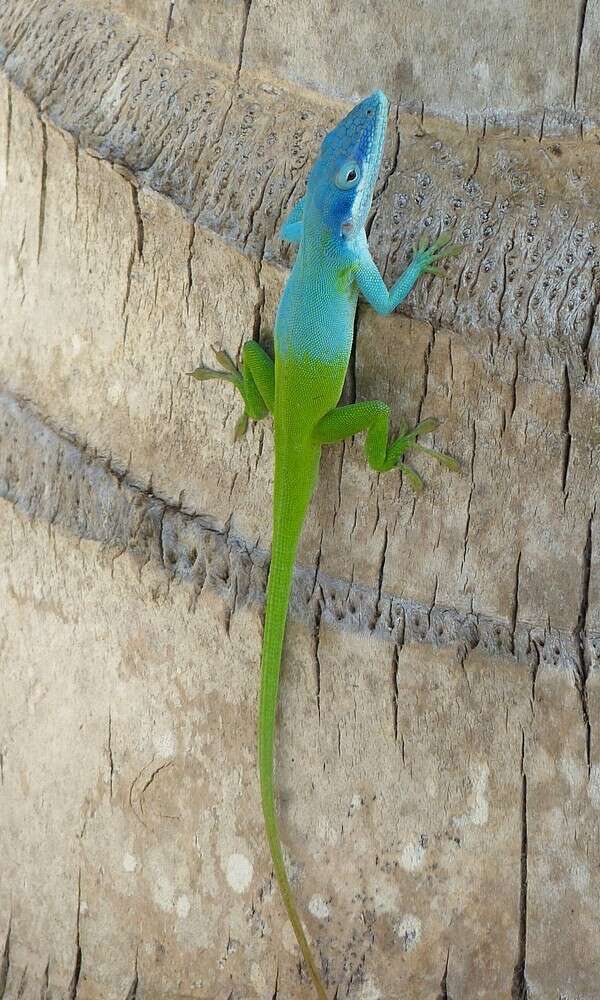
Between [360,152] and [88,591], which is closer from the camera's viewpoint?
[360,152]

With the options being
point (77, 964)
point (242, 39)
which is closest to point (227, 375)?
point (242, 39)

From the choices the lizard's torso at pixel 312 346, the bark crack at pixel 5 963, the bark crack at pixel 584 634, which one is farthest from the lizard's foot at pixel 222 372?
the bark crack at pixel 5 963

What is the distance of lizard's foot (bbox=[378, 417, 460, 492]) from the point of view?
1.70 m

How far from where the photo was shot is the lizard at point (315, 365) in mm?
1736

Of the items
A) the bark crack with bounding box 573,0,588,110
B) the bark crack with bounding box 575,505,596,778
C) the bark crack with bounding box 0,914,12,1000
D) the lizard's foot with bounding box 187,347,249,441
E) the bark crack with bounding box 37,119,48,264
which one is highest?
the bark crack with bounding box 573,0,588,110

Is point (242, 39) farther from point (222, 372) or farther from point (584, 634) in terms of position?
point (584, 634)

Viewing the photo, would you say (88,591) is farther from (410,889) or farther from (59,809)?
(410,889)

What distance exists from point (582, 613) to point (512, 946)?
0.67 metres

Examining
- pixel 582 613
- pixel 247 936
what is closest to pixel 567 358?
pixel 582 613

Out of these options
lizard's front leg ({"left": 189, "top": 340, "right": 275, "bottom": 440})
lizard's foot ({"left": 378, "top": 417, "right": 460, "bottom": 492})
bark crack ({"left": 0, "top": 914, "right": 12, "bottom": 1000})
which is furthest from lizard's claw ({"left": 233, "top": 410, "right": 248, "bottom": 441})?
bark crack ({"left": 0, "top": 914, "right": 12, "bottom": 1000})

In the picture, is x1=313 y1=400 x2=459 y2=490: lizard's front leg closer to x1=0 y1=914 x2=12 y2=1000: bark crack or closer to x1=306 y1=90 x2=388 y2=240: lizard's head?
x1=306 y1=90 x2=388 y2=240: lizard's head

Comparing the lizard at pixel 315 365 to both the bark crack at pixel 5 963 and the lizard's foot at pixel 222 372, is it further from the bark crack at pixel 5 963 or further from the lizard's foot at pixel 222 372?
the bark crack at pixel 5 963

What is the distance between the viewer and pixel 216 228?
1.78 m

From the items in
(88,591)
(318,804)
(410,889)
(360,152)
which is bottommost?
(410,889)
